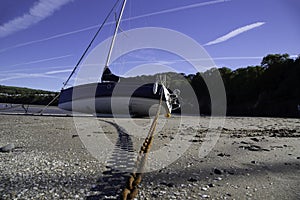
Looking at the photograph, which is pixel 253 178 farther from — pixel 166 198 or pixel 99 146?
pixel 99 146

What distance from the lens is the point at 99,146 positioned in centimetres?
567

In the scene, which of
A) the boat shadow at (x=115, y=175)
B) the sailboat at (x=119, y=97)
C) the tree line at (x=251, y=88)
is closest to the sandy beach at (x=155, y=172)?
the boat shadow at (x=115, y=175)

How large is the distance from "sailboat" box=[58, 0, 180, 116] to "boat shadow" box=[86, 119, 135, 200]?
34.7ft

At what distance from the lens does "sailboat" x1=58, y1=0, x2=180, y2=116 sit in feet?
53.1

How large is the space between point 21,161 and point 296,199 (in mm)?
4162

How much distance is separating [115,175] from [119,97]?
12892 millimetres

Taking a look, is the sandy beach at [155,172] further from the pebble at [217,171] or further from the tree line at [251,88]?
the tree line at [251,88]

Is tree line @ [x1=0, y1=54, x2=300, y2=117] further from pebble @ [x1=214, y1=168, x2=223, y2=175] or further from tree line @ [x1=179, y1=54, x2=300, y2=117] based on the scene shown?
pebble @ [x1=214, y1=168, x2=223, y2=175]

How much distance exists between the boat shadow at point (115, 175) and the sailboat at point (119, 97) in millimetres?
10577

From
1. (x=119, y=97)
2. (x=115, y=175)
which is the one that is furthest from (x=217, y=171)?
(x=119, y=97)

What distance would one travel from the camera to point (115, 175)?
3.45 metres

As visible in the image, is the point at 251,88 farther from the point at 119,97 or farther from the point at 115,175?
the point at 115,175

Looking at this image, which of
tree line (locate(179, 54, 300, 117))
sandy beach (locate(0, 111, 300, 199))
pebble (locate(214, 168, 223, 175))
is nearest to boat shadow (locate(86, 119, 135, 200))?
sandy beach (locate(0, 111, 300, 199))

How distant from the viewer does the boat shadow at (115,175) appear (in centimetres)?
276
